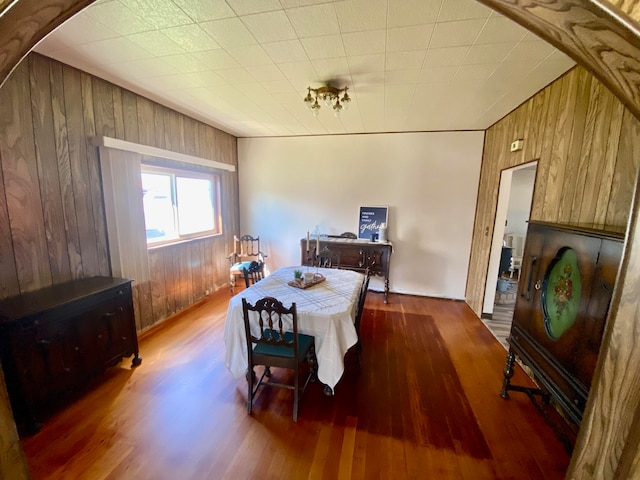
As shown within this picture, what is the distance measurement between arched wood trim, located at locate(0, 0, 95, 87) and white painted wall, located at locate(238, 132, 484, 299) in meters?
3.71

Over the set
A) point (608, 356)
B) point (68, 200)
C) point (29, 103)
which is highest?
point (29, 103)

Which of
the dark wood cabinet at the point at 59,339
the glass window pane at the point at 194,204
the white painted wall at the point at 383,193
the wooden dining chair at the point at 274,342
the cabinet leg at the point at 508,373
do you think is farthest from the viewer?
the white painted wall at the point at 383,193

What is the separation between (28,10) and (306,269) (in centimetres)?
257

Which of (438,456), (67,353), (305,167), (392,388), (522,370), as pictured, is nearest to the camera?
(438,456)

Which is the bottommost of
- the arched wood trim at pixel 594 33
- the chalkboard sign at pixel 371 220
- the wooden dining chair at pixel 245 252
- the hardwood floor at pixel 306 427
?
the hardwood floor at pixel 306 427

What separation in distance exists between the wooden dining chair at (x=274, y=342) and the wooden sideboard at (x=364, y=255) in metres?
1.94

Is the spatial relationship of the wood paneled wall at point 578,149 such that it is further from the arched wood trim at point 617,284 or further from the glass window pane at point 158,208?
the glass window pane at point 158,208

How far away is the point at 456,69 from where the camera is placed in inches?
80.5

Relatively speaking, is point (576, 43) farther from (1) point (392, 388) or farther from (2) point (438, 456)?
(1) point (392, 388)

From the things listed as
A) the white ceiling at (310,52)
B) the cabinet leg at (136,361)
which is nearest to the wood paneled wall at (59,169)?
the white ceiling at (310,52)

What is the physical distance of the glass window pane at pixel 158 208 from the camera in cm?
311

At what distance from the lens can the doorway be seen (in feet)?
10.4

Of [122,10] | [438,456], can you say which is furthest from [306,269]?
[122,10]

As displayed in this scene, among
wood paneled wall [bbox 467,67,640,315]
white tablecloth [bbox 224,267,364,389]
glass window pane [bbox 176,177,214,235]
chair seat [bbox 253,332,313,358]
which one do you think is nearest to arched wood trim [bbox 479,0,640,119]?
wood paneled wall [bbox 467,67,640,315]
